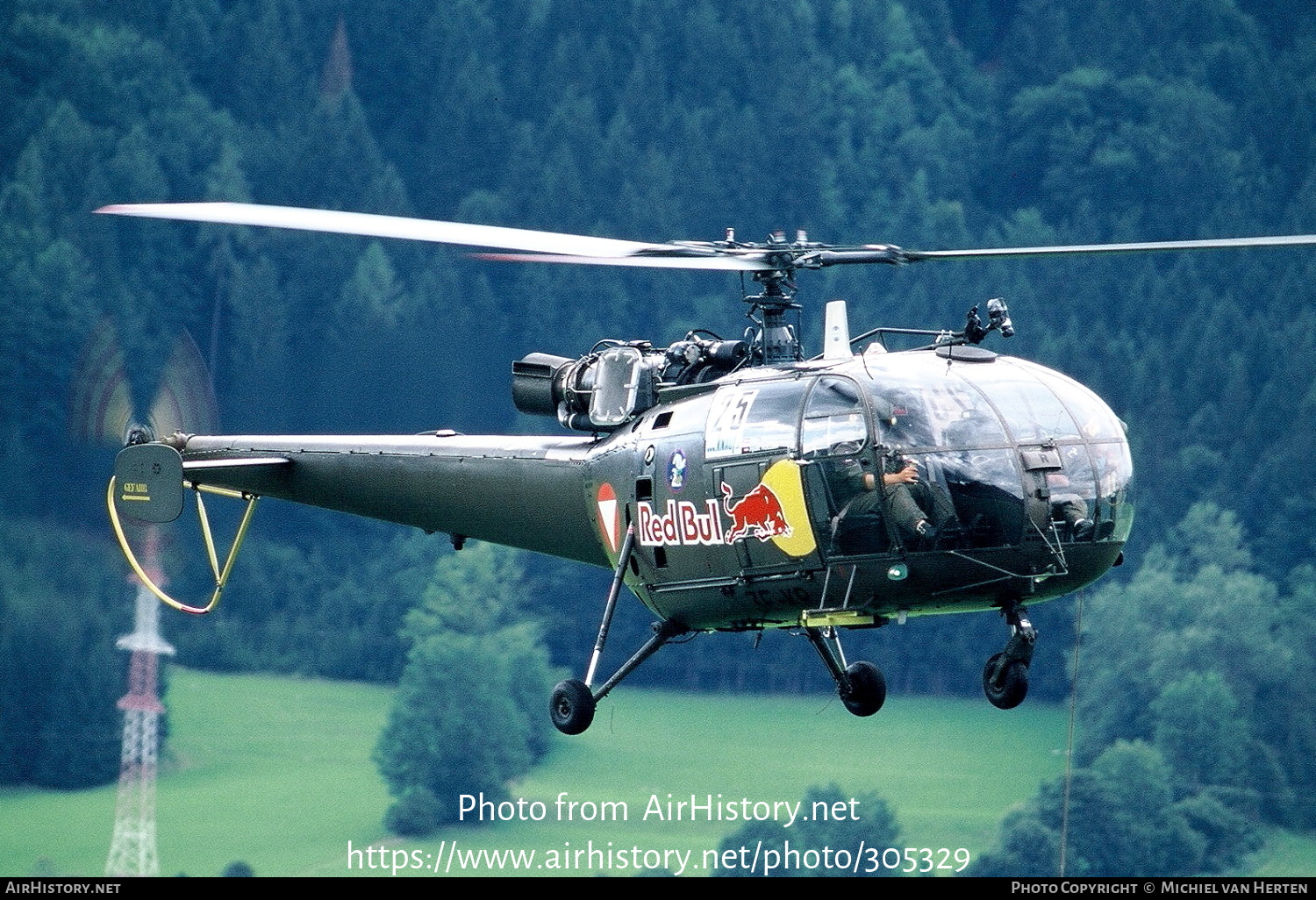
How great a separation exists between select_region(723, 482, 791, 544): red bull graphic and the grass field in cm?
3502

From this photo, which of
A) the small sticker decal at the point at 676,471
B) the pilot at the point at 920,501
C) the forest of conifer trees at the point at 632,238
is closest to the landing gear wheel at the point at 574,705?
the small sticker decal at the point at 676,471

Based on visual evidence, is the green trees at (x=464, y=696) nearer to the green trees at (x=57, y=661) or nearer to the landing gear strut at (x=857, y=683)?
the green trees at (x=57, y=661)

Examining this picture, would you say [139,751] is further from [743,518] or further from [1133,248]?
[1133,248]

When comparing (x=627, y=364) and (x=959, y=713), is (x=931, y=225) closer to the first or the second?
(x=959, y=713)

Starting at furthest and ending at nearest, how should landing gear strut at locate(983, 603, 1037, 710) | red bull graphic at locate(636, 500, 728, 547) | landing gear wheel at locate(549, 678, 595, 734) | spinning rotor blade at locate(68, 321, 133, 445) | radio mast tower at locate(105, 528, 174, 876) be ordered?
radio mast tower at locate(105, 528, 174, 876)
spinning rotor blade at locate(68, 321, 133, 445)
landing gear wheel at locate(549, 678, 595, 734)
red bull graphic at locate(636, 500, 728, 547)
landing gear strut at locate(983, 603, 1037, 710)

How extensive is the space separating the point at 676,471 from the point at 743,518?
2.55ft

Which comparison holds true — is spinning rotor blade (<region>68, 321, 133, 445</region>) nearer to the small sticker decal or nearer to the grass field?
the small sticker decal

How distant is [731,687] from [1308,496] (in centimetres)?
1877

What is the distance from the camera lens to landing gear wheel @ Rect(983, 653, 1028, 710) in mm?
18016

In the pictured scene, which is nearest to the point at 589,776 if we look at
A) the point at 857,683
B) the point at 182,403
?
the point at 182,403

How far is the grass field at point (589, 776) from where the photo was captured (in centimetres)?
5378

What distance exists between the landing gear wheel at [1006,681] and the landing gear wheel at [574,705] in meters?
3.11

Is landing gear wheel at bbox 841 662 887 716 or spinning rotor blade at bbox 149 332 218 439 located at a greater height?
spinning rotor blade at bbox 149 332 218 439

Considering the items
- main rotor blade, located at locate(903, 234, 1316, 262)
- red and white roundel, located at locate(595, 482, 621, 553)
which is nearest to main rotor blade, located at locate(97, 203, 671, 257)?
red and white roundel, located at locate(595, 482, 621, 553)
